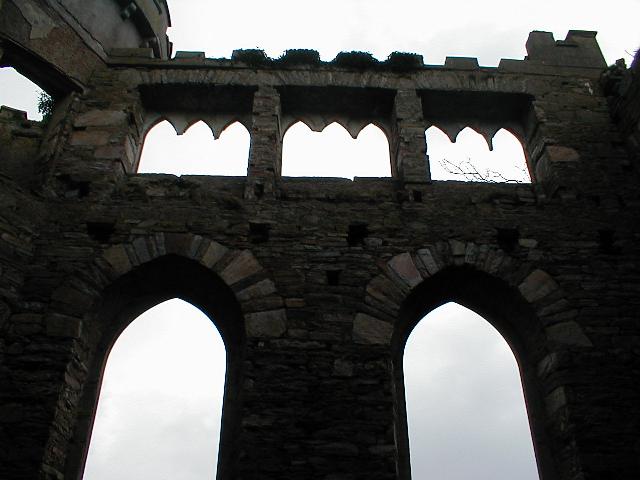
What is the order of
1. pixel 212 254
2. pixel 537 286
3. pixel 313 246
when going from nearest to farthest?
1. pixel 537 286
2. pixel 212 254
3. pixel 313 246

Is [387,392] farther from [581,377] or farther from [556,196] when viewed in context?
[556,196]

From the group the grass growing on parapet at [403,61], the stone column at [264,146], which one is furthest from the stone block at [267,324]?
the grass growing on parapet at [403,61]

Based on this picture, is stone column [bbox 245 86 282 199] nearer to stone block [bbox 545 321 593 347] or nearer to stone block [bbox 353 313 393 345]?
stone block [bbox 353 313 393 345]

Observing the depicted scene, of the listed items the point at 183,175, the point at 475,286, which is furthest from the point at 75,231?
the point at 475,286

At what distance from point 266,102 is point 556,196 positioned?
4.26 m

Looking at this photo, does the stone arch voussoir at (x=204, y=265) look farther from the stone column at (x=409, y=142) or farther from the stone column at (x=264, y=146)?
the stone column at (x=409, y=142)

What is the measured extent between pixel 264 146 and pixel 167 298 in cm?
243

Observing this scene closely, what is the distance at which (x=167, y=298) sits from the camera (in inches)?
289

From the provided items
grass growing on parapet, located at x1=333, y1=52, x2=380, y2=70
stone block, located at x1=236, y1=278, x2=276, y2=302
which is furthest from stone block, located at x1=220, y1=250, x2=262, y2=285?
grass growing on parapet, located at x1=333, y1=52, x2=380, y2=70

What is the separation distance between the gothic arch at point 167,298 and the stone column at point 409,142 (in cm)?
251

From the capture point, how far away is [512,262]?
682 centimetres

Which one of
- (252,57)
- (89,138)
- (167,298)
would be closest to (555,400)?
(167,298)

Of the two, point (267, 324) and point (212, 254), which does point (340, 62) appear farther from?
point (267, 324)

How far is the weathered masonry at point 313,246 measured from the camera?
5758 mm
